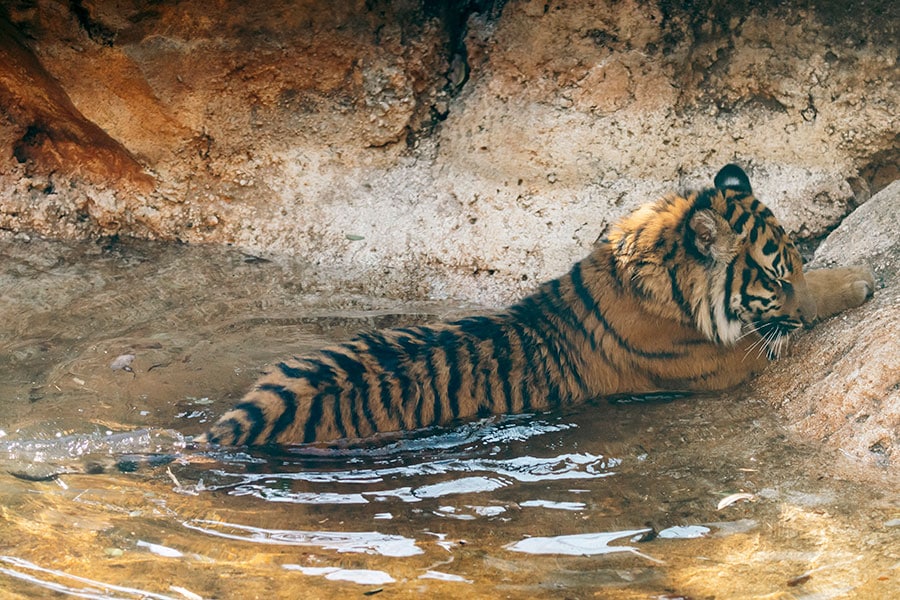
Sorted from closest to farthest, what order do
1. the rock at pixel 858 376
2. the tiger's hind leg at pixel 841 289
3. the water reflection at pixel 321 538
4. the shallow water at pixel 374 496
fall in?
the shallow water at pixel 374 496 → the water reflection at pixel 321 538 → the rock at pixel 858 376 → the tiger's hind leg at pixel 841 289

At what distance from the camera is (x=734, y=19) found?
5.41 meters

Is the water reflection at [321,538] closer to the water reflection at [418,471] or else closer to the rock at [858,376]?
the water reflection at [418,471]

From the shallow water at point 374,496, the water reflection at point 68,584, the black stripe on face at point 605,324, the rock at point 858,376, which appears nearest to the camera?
the water reflection at point 68,584

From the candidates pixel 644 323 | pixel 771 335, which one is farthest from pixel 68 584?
pixel 771 335

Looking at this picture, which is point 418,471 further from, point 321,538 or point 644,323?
point 644,323

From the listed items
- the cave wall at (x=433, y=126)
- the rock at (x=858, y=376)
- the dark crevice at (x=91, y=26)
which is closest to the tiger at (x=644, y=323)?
the rock at (x=858, y=376)

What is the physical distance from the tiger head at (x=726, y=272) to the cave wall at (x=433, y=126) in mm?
1236

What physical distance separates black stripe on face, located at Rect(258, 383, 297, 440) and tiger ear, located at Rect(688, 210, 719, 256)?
1782mm

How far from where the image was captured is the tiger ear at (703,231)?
→ 395 centimetres

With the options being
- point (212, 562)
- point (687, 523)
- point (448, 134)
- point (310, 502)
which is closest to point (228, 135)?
point (448, 134)

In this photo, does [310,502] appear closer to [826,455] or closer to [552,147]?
[826,455]

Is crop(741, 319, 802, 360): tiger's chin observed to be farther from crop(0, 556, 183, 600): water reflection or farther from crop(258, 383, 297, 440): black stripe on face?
crop(0, 556, 183, 600): water reflection

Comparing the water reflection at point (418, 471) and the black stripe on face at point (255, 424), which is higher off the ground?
the black stripe on face at point (255, 424)

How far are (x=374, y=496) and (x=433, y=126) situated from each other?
293 centimetres
